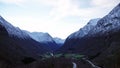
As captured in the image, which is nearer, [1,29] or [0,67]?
[0,67]

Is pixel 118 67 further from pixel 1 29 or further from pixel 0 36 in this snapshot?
pixel 1 29

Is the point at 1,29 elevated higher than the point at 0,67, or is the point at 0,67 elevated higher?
the point at 1,29

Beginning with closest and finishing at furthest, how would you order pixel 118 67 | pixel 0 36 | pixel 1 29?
pixel 118 67, pixel 0 36, pixel 1 29

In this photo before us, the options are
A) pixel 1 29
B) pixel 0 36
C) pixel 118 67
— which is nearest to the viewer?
pixel 118 67

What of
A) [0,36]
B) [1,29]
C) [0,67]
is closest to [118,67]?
[0,67]

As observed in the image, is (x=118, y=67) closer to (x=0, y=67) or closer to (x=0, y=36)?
(x=0, y=67)

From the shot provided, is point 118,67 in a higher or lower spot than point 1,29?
lower

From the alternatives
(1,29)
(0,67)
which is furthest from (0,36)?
(0,67)

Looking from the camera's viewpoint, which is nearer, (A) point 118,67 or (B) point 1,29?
(A) point 118,67
